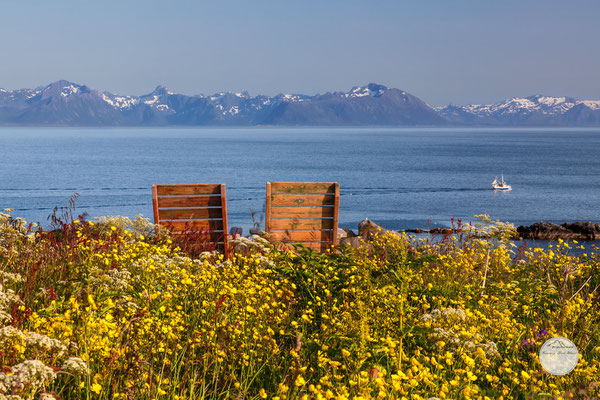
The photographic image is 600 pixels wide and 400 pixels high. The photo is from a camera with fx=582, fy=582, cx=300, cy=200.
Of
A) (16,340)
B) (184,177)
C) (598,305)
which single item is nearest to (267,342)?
(16,340)

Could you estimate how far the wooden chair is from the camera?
28.0 feet

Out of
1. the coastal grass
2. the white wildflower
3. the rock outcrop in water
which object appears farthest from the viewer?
the rock outcrop in water

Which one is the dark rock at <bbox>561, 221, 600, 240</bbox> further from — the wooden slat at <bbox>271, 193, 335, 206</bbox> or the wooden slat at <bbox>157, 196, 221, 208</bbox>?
the wooden slat at <bbox>157, 196, 221, 208</bbox>

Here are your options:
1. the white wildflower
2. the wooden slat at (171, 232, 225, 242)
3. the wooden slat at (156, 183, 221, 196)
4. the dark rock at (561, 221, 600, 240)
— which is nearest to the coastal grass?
the white wildflower

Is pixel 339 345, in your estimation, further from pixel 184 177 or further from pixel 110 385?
pixel 184 177

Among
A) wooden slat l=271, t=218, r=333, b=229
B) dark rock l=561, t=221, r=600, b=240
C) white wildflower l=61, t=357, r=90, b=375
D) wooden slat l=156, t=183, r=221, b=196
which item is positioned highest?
wooden slat l=156, t=183, r=221, b=196

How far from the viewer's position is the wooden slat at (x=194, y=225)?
8.38 meters

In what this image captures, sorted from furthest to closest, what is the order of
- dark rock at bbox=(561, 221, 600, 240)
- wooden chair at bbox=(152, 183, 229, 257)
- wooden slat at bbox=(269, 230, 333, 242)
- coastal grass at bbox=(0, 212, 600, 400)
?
dark rock at bbox=(561, 221, 600, 240) → wooden slat at bbox=(269, 230, 333, 242) → wooden chair at bbox=(152, 183, 229, 257) → coastal grass at bbox=(0, 212, 600, 400)

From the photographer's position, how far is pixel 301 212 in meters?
8.93

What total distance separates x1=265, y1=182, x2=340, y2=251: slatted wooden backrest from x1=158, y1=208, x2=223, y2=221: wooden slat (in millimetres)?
785

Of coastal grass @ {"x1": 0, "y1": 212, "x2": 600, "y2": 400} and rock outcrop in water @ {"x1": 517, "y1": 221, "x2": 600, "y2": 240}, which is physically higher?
coastal grass @ {"x1": 0, "y1": 212, "x2": 600, "y2": 400}

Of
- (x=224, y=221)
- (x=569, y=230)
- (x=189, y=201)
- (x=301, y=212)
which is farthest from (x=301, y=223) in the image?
(x=569, y=230)

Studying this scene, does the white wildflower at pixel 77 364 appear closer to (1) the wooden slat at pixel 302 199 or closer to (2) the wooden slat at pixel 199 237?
(2) the wooden slat at pixel 199 237

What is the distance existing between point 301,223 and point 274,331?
4.98 m
